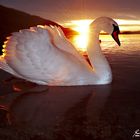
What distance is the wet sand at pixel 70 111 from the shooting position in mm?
4930

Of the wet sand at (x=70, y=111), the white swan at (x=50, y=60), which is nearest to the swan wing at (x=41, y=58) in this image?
the white swan at (x=50, y=60)

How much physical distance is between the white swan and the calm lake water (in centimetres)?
17

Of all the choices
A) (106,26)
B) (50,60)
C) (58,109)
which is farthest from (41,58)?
(58,109)

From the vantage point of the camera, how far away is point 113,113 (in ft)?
18.9

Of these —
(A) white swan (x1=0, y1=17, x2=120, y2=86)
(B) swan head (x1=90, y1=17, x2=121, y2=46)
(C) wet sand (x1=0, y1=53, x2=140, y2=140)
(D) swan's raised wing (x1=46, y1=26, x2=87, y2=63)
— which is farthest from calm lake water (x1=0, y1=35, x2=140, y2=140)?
(B) swan head (x1=90, y1=17, x2=121, y2=46)

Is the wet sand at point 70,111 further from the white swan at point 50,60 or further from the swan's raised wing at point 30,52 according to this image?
the swan's raised wing at point 30,52

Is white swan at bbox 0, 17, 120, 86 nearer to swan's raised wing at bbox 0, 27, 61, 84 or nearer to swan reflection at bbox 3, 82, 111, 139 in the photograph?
swan's raised wing at bbox 0, 27, 61, 84

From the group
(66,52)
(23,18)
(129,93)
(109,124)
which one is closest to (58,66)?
(66,52)

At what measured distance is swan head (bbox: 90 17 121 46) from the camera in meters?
7.88

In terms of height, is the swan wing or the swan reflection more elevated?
the swan wing

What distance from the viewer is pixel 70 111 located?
19.4ft

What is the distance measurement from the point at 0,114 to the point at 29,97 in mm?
1116

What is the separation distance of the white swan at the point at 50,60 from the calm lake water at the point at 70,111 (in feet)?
0.55

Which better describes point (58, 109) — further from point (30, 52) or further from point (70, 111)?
point (30, 52)
